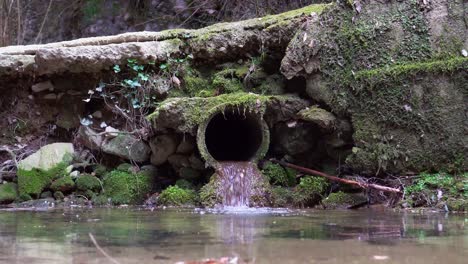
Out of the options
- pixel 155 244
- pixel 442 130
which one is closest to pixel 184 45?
pixel 442 130

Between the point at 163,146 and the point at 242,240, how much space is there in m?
3.92

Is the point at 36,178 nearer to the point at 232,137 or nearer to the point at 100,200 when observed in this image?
the point at 100,200

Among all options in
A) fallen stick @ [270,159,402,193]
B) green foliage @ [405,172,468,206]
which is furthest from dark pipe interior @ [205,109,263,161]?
green foliage @ [405,172,468,206]

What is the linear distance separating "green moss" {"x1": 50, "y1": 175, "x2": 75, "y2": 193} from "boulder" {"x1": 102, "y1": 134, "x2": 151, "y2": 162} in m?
0.66

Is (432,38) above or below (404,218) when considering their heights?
above

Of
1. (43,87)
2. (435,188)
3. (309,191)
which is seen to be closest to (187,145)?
(309,191)

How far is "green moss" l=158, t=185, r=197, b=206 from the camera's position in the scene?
622 cm

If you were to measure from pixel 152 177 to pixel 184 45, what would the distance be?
195cm

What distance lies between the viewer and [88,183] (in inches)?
273

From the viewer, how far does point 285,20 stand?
22.2 feet

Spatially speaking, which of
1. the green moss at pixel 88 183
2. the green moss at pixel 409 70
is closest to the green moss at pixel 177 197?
the green moss at pixel 88 183

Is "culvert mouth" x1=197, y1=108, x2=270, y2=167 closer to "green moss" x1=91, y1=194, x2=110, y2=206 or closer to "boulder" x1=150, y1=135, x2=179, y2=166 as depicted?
"boulder" x1=150, y1=135, x2=179, y2=166

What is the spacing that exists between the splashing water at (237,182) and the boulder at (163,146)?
0.78 m

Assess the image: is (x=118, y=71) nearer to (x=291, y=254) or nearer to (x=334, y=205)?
(x=334, y=205)
